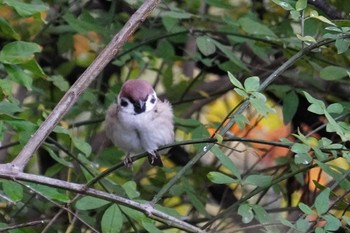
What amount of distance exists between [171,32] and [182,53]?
2.38ft

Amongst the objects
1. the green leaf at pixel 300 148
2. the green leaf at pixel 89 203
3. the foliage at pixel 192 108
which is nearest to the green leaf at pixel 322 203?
the foliage at pixel 192 108

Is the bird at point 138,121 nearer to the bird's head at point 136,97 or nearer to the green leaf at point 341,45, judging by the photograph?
the bird's head at point 136,97

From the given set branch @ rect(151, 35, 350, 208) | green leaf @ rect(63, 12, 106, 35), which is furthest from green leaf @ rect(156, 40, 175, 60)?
branch @ rect(151, 35, 350, 208)

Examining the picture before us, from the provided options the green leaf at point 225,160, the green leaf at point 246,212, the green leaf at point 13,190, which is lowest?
the green leaf at point 246,212

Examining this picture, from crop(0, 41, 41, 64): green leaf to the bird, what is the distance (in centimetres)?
56

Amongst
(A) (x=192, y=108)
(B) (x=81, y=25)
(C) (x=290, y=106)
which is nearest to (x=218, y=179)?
(C) (x=290, y=106)

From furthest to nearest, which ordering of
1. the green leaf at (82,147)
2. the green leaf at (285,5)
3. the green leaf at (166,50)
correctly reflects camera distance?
1. the green leaf at (166,50)
2. the green leaf at (82,147)
3. the green leaf at (285,5)

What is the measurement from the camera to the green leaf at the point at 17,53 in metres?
2.37

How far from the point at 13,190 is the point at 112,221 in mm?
278

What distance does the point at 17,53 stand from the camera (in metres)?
2.42

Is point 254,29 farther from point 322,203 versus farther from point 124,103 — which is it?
point 322,203

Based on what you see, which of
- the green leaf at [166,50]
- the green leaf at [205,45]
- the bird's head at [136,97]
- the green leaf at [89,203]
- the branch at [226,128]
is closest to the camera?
the branch at [226,128]

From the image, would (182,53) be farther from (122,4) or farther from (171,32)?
(171,32)

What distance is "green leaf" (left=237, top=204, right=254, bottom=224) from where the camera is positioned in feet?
7.66
